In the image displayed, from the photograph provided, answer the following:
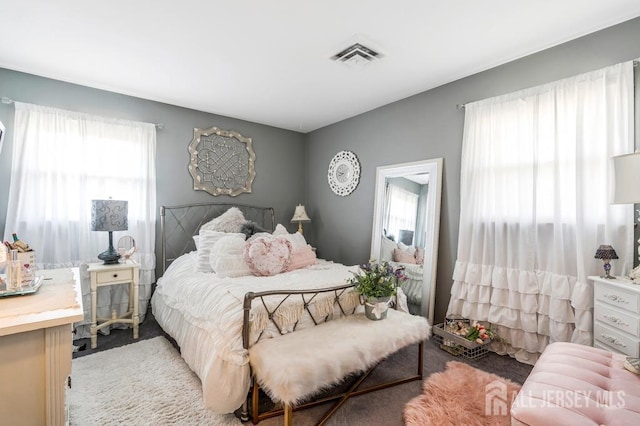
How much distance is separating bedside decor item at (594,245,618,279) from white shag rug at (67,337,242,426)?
8.55 feet

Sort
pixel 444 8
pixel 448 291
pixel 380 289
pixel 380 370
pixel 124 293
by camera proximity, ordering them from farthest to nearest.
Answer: pixel 124 293, pixel 448 291, pixel 380 370, pixel 380 289, pixel 444 8

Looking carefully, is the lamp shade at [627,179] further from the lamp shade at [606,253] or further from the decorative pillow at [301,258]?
the decorative pillow at [301,258]

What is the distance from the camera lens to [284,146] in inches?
194

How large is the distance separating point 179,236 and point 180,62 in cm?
209

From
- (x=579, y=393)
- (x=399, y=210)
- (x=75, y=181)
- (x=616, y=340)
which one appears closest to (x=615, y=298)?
(x=616, y=340)

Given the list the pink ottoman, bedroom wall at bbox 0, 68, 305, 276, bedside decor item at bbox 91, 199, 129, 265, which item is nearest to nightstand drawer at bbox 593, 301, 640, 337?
the pink ottoman

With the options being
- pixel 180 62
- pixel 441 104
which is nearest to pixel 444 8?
pixel 441 104

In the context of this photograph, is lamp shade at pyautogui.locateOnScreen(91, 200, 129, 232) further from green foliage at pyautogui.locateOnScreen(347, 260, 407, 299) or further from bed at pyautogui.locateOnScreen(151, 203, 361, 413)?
green foliage at pyautogui.locateOnScreen(347, 260, 407, 299)

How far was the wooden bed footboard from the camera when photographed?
1.87 meters

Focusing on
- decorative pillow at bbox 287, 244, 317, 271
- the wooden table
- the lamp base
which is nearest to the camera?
the wooden table

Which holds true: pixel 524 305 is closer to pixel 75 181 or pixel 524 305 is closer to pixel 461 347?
pixel 461 347

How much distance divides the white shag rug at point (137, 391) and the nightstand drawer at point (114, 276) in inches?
25.5

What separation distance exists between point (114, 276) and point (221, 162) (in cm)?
195

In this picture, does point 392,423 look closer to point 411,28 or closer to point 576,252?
point 576,252
